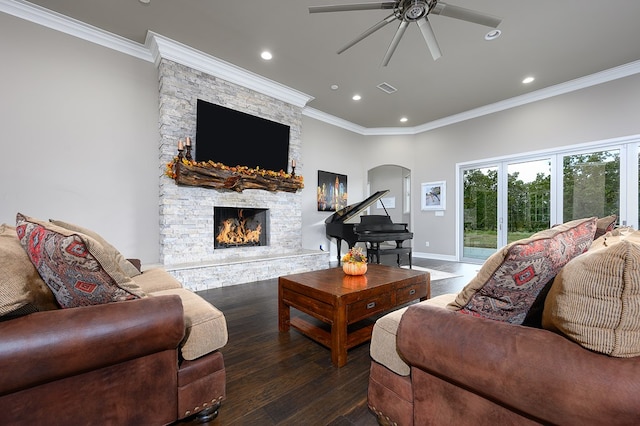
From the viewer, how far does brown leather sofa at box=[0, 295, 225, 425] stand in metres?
0.91

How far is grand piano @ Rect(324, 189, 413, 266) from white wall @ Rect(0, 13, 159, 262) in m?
3.17

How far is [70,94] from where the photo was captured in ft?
11.0

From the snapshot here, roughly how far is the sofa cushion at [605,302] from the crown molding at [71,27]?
521 centimetres

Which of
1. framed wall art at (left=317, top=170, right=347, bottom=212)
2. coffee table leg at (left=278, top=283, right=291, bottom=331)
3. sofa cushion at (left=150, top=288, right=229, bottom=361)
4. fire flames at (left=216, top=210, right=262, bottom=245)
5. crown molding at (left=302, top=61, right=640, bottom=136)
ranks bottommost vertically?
coffee table leg at (left=278, top=283, right=291, bottom=331)

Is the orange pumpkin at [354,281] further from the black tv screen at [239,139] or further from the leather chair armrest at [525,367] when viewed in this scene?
the black tv screen at [239,139]

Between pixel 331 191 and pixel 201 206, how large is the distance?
3.11m

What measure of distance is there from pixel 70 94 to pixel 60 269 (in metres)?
3.58

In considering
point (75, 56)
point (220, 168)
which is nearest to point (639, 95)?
point (220, 168)

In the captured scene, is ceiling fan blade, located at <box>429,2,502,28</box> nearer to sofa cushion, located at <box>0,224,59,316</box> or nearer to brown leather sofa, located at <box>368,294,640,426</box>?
brown leather sofa, located at <box>368,294,640,426</box>

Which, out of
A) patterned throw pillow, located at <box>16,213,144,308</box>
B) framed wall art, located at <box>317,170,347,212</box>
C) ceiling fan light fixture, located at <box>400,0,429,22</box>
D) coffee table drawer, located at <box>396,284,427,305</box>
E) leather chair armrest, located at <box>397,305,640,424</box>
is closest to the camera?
leather chair armrest, located at <box>397,305,640,424</box>

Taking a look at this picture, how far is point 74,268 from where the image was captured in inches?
40.9

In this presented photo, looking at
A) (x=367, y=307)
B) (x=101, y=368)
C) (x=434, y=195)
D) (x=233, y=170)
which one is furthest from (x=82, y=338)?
(x=434, y=195)

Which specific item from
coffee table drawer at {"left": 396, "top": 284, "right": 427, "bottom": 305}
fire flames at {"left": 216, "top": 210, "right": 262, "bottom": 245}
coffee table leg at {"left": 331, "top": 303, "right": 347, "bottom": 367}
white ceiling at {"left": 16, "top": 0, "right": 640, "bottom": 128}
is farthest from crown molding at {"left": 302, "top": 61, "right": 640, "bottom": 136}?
coffee table leg at {"left": 331, "top": 303, "right": 347, "bottom": 367}

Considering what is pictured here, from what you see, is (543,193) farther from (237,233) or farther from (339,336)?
(237,233)
